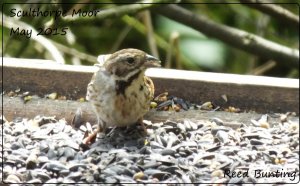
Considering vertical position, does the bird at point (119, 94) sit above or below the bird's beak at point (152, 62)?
below

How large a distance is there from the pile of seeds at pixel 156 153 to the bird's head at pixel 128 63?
24 cm

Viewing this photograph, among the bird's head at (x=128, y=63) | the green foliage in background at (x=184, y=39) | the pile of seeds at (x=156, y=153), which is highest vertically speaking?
the bird's head at (x=128, y=63)

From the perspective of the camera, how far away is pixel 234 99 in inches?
128

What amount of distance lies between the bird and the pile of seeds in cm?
5

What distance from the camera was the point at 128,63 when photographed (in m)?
2.85

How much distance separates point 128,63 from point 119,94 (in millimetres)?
145

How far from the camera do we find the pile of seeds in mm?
2555

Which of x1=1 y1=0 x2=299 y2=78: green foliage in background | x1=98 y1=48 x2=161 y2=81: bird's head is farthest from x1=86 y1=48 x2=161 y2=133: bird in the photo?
x1=1 y1=0 x2=299 y2=78: green foliage in background

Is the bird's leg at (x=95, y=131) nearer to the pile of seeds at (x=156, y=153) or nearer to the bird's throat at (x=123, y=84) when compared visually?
the pile of seeds at (x=156, y=153)

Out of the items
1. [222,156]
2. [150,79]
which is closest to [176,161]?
[222,156]

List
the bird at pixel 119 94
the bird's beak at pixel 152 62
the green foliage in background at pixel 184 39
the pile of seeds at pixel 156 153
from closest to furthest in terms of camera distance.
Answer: the pile of seeds at pixel 156 153 → the bird's beak at pixel 152 62 → the bird at pixel 119 94 → the green foliage in background at pixel 184 39

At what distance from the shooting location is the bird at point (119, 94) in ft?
9.48

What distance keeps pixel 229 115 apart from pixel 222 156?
1.40 ft

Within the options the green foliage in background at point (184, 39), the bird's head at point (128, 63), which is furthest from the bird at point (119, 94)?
the green foliage in background at point (184, 39)
